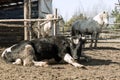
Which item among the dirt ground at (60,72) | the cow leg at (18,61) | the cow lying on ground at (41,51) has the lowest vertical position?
the dirt ground at (60,72)

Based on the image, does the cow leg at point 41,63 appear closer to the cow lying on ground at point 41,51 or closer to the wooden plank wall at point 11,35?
the cow lying on ground at point 41,51

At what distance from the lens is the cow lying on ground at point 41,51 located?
27.5 feet

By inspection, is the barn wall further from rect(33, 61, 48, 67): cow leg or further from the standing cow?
rect(33, 61, 48, 67): cow leg

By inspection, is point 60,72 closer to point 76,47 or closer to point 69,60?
point 69,60

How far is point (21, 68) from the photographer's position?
305 inches

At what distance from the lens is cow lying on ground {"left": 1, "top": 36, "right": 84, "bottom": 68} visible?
8.39 m

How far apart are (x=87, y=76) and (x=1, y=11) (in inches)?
376

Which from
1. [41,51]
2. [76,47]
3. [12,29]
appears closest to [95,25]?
[12,29]

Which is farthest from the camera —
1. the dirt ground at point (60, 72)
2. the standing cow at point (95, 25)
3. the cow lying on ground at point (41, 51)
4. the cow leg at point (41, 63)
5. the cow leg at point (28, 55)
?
the standing cow at point (95, 25)

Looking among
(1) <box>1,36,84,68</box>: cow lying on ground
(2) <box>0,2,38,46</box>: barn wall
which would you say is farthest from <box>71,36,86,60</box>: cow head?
(2) <box>0,2,38,46</box>: barn wall

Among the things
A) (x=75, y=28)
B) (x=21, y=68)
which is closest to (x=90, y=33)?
(x=75, y=28)

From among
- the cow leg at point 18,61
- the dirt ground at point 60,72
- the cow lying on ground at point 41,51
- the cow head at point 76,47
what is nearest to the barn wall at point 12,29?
the cow lying on ground at point 41,51

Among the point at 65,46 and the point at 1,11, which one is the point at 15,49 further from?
the point at 1,11

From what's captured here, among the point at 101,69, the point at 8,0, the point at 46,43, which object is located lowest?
the point at 101,69
